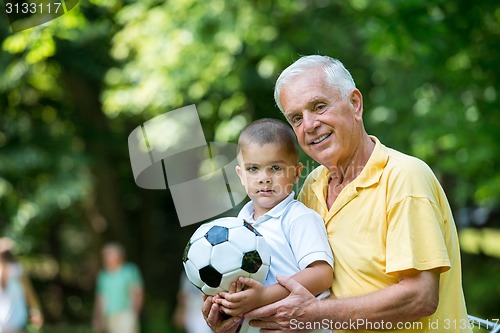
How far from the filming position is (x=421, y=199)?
2613mm

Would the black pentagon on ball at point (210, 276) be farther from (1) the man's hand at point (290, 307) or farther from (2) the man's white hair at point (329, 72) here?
(2) the man's white hair at point (329, 72)

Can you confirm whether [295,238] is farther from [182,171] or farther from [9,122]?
[9,122]

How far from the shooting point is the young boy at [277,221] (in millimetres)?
2646

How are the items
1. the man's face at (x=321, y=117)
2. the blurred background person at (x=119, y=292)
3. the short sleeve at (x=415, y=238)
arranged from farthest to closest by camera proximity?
1. the blurred background person at (x=119, y=292)
2. the man's face at (x=321, y=117)
3. the short sleeve at (x=415, y=238)

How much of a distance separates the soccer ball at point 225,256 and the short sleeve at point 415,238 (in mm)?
435

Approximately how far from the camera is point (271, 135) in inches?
115

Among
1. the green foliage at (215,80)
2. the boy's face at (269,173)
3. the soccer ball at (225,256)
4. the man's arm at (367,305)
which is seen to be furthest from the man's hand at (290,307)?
the green foliage at (215,80)

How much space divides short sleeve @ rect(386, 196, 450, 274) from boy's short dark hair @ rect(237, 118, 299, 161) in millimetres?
507

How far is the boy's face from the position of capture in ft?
9.53

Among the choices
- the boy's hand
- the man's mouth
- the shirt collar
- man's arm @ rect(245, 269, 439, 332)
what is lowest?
man's arm @ rect(245, 269, 439, 332)

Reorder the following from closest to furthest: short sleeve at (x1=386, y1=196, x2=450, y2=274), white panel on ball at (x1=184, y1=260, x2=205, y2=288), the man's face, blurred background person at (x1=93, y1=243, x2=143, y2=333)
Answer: short sleeve at (x1=386, y1=196, x2=450, y2=274) < white panel on ball at (x1=184, y1=260, x2=205, y2=288) < the man's face < blurred background person at (x1=93, y1=243, x2=143, y2=333)

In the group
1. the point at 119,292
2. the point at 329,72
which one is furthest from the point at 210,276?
the point at 119,292

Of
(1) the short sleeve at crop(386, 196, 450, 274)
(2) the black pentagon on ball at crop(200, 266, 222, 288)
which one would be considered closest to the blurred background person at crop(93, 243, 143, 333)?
(2) the black pentagon on ball at crop(200, 266, 222, 288)

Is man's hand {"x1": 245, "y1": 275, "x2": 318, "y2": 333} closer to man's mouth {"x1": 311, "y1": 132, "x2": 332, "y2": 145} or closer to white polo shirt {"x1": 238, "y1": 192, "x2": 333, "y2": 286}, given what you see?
white polo shirt {"x1": 238, "y1": 192, "x2": 333, "y2": 286}
